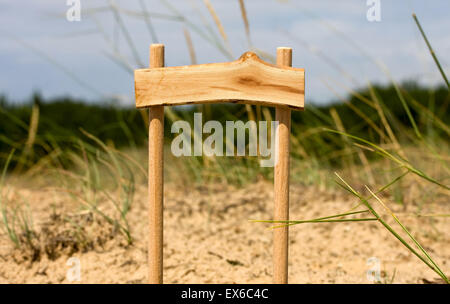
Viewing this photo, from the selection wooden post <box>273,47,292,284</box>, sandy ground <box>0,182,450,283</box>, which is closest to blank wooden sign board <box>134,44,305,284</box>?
wooden post <box>273,47,292,284</box>

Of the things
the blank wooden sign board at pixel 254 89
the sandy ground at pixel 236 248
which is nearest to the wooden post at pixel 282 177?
the blank wooden sign board at pixel 254 89

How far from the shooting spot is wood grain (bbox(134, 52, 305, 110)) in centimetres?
135

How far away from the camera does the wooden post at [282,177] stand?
1.35 meters

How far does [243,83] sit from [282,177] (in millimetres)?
277

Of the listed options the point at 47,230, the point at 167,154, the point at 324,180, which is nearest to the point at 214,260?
the point at 47,230

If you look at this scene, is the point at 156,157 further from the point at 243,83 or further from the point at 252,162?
the point at 252,162

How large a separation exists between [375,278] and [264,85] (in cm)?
89

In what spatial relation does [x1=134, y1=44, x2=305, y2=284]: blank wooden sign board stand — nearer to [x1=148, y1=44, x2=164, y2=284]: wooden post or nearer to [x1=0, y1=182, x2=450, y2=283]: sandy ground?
[x1=148, y1=44, x2=164, y2=284]: wooden post

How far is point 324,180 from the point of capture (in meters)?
2.98

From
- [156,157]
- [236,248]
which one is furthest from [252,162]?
[156,157]

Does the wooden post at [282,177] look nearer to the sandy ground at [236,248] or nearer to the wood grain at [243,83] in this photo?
the wood grain at [243,83]

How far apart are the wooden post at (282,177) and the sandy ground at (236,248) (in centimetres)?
32

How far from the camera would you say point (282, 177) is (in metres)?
1.36

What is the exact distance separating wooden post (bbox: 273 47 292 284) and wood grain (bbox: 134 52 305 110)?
0.11ft
